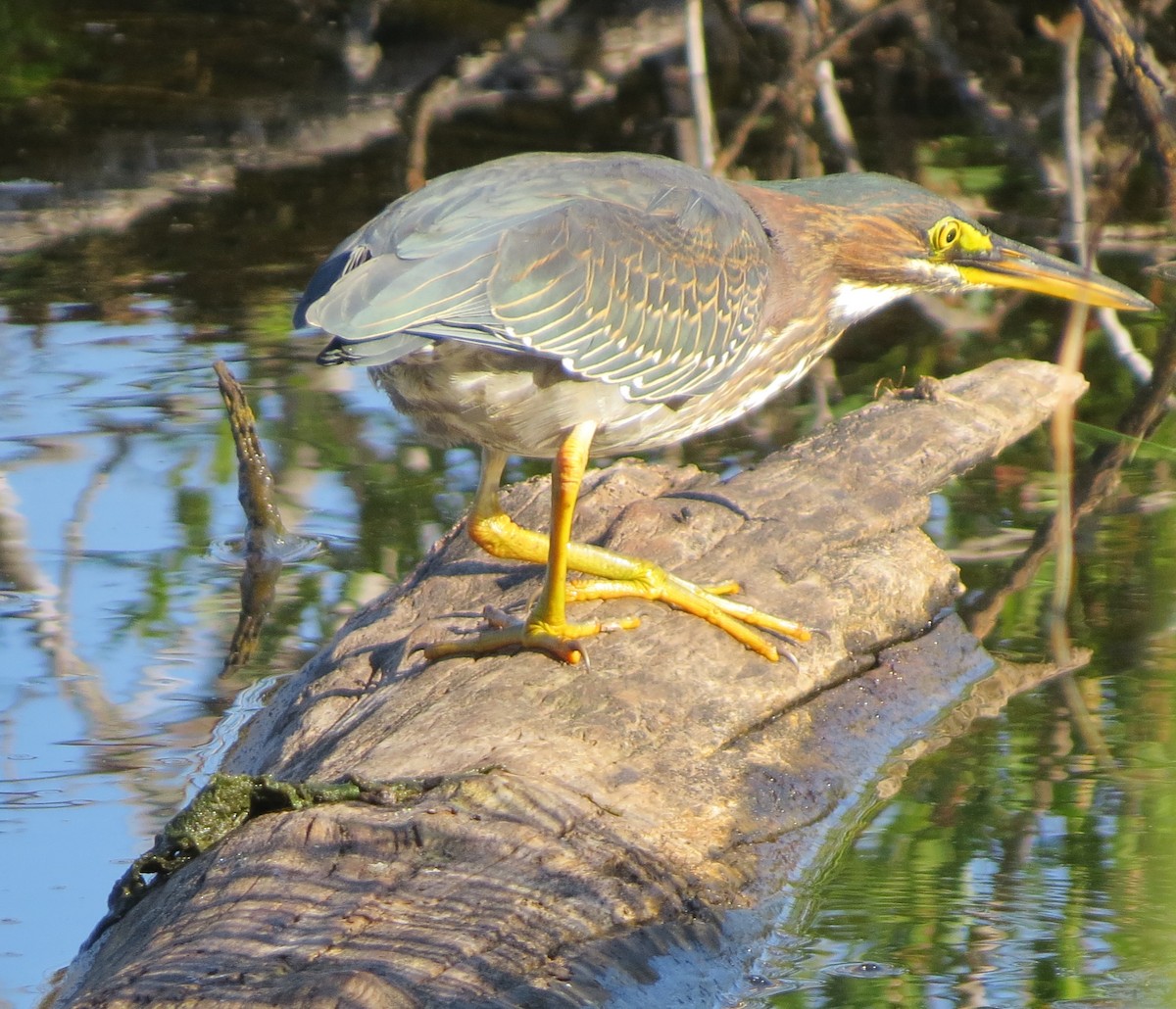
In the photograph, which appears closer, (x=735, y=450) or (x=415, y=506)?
(x=415, y=506)

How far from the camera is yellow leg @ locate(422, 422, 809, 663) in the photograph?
361cm

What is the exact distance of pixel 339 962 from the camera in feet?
8.09

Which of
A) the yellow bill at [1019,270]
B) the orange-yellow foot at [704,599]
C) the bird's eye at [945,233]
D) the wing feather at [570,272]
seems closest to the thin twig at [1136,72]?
the yellow bill at [1019,270]

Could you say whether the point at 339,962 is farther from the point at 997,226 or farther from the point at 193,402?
the point at 997,226

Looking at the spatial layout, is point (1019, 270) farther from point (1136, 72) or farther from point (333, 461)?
point (333, 461)

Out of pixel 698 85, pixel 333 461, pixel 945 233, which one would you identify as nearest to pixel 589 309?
pixel 945 233

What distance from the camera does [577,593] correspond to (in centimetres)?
391

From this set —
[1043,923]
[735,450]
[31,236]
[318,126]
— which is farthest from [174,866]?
[318,126]

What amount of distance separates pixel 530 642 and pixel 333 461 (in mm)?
2644

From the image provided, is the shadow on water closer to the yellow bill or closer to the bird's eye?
the yellow bill

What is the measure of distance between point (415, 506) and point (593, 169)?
1854 mm

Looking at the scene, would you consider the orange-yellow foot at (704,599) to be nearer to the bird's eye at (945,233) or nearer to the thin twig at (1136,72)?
the bird's eye at (945,233)

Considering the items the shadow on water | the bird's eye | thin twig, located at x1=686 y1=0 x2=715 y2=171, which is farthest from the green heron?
thin twig, located at x1=686 y1=0 x2=715 y2=171

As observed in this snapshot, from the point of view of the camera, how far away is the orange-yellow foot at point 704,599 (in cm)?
373
